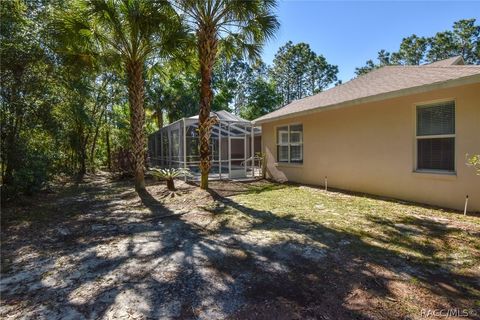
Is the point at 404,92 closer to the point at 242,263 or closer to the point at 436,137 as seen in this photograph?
the point at 436,137

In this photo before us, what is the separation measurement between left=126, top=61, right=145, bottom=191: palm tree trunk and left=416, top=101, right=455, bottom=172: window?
8.00 metres

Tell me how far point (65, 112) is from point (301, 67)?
31.1 meters

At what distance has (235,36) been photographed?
8.84m

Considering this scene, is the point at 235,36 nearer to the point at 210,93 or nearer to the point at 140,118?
the point at 210,93

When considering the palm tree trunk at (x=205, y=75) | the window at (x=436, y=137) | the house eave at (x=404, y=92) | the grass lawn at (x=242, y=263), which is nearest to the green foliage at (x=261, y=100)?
the house eave at (x=404, y=92)

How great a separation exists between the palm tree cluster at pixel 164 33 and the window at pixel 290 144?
3.51 m

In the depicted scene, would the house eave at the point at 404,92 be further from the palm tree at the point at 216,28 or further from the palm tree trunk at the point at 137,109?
the palm tree trunk at the point at 137,109

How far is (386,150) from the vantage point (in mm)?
7516

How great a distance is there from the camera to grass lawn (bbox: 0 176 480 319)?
263 centimetres

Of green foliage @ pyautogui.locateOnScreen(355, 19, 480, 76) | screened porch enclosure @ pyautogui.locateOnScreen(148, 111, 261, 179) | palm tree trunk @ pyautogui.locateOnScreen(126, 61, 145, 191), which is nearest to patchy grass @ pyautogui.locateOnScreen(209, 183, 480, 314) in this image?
palm tree trunk @ pyautogui.locateOnScreen(126, 61, 145, 191)

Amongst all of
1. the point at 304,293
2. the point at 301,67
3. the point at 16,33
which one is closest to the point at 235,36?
the point at 16,33

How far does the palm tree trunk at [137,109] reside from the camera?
920 centimetres

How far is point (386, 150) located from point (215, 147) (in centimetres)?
1468

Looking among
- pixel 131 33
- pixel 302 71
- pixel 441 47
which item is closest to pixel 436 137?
pixel 131 33
